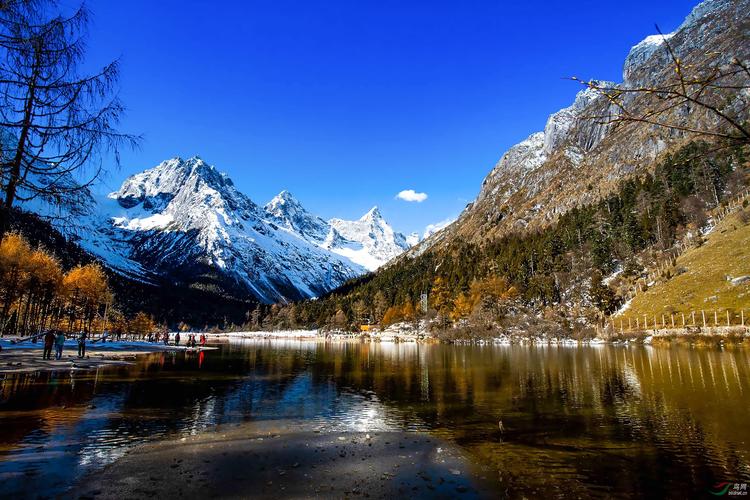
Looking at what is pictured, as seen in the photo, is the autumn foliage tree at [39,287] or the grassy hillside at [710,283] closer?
the grassy hillside at [710,283]

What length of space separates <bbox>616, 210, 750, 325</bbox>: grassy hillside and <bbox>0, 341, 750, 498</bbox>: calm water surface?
32.7 m

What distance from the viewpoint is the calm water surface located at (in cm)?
1368

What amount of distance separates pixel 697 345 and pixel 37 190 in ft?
236

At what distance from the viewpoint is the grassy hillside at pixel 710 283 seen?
213ft

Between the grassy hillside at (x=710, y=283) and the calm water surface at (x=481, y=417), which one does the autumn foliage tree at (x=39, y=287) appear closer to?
the calm water surface at (x=481, y=417)

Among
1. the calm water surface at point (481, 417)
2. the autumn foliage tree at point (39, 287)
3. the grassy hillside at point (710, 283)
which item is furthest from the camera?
the autumn foliage tree at point (39, 287)

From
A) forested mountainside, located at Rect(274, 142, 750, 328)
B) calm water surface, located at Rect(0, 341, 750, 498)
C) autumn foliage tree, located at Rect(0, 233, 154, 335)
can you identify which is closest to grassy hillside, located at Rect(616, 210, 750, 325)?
forested mountainside, located at Rect(274, 142, 750, 328)

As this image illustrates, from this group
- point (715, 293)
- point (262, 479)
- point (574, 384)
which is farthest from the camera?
point (715, 293)

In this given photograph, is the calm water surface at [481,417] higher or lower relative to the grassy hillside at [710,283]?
lower

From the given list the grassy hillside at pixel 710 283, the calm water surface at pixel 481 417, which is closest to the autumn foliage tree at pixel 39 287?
the calm water surface at pixel 481 417

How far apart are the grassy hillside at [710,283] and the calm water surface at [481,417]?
3270 cm

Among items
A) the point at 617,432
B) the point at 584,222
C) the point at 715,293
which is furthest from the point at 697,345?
the point at 584,222

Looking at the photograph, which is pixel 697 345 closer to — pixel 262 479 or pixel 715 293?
pixel 715 293

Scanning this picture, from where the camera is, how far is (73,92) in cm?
1164
